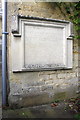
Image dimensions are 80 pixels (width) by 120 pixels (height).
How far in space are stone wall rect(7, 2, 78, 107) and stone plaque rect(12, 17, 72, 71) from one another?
5.8 inches

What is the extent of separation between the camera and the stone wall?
318cm

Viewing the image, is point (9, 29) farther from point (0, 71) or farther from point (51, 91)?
point (51, 91)

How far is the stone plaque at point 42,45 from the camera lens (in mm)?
3152

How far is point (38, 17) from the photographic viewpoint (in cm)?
329

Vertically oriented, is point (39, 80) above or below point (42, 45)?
below

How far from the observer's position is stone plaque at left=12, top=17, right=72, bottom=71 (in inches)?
124

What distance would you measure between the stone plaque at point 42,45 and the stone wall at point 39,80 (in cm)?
15

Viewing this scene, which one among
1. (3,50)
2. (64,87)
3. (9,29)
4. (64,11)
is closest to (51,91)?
(64,87)

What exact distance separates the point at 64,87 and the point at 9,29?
2.02 metres

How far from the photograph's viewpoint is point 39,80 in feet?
11.2

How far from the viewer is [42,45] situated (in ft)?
11.1

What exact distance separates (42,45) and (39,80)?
87cm

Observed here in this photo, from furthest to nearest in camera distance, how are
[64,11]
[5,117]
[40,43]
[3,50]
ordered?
[64,11]
[40,43]
[3,50]
[5,117]

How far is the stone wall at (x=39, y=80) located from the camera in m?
3.18
